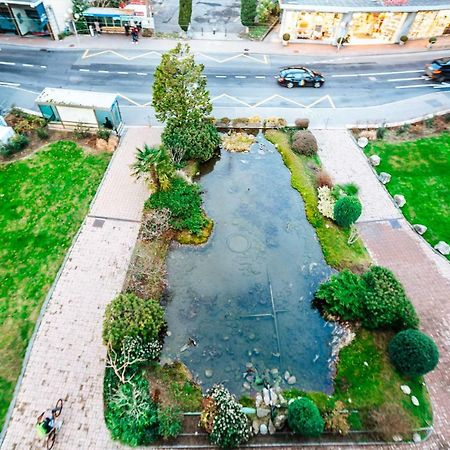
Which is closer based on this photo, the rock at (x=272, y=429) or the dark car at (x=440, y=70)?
the rock at (x=272, y=429)

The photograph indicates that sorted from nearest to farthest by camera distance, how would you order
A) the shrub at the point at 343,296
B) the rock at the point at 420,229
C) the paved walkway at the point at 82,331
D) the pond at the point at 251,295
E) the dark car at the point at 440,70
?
1. the paved walkway at the point at 82,331
2. the pond at the point at 251,295
3. the shrub at the point at 343,296
4. the rock at the point at 420,229
5. the dark car at the point at 440,70

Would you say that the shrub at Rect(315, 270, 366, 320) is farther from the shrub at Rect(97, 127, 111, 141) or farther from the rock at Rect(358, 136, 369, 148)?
the shrub at Rect(97, 127, 111, 141)

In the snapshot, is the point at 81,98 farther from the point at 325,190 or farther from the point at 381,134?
the point at 381,134

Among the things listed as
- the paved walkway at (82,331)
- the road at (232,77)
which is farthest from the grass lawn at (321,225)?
the paved walkway at (82,331)

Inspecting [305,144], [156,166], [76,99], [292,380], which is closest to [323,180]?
[305,144]

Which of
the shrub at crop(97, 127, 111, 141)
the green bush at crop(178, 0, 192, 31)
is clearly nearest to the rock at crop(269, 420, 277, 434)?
the shrub at crop(97, 127, 111, 141)

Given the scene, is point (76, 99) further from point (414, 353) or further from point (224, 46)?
point (414, 353)

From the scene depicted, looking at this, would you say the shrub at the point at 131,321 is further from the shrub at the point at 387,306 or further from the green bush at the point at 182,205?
the shrub at the point at 387,306

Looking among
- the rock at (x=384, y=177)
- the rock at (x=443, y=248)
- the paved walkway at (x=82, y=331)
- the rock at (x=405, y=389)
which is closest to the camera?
the paved walkway at (x=82, y=331)
